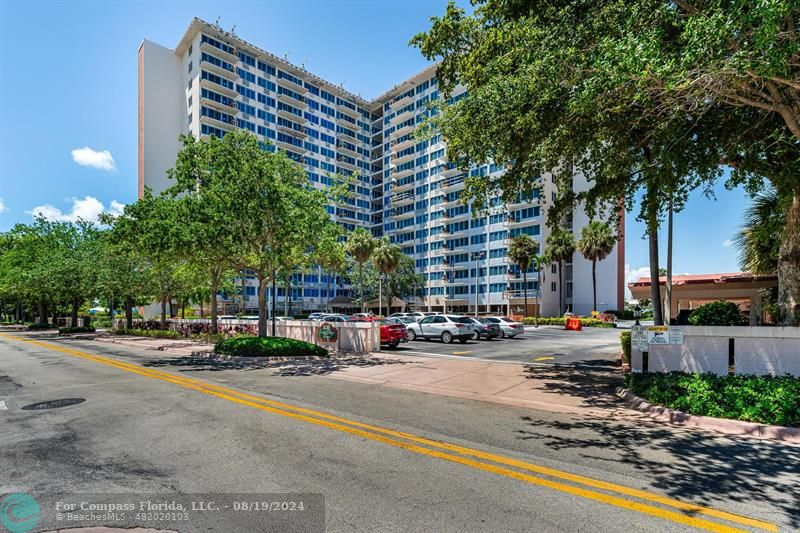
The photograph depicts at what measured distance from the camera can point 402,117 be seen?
86438 millimetres

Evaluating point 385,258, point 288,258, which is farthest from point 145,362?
point 385,258

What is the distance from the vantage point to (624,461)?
551 centimetres

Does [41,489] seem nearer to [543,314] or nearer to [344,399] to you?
[344,399]

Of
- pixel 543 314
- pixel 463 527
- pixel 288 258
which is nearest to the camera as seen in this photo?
pixel 463 527

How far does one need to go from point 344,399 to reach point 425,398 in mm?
1832

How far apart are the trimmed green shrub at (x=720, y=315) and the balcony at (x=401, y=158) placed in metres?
76.1

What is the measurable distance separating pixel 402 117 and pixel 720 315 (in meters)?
81.3

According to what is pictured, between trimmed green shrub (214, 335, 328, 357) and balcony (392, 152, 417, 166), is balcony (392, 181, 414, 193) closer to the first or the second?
balcony (392, 152, 417, 166)

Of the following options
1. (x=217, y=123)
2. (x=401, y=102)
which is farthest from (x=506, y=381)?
(x=401, y=102)

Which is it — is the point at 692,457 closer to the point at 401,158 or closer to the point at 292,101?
the point at 401,158

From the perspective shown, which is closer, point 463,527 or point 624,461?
point 463,527

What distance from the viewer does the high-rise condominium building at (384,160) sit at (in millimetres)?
66875

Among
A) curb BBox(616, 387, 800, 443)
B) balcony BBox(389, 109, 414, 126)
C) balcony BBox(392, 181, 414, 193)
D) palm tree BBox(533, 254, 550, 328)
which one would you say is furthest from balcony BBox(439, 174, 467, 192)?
curb BBox(616, 387, 800, 443)

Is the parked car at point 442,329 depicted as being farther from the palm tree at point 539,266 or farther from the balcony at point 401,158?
the balcony at point 401,158
